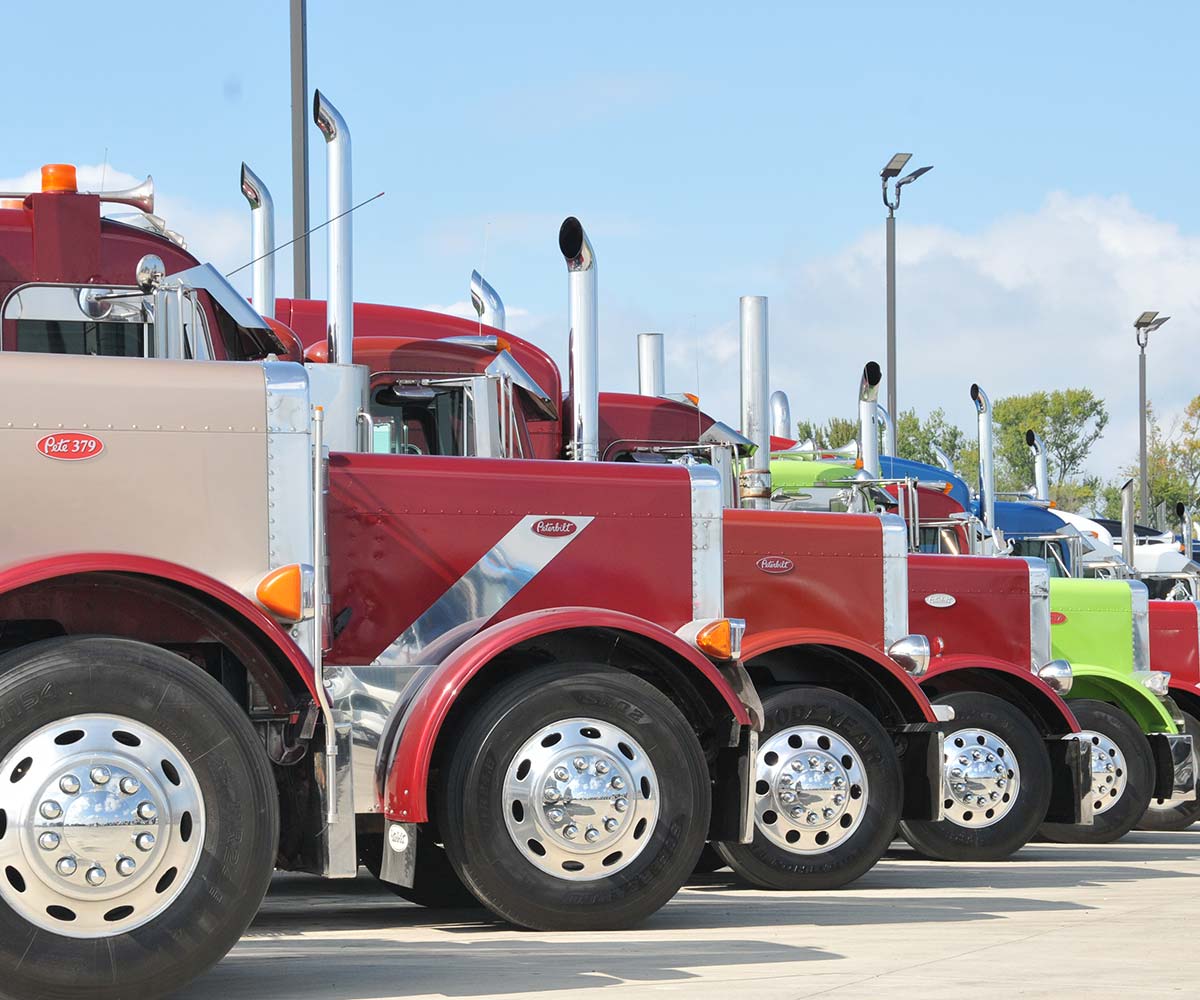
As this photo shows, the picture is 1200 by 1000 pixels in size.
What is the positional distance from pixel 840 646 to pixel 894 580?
2.51 ft

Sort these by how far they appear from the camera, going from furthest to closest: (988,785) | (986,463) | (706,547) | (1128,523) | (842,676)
Answer: (1128,523) < (986,463) < (988,785) < (842,676) < (706,547)

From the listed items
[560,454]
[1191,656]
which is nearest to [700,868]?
[560,454]

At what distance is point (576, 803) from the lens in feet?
21.9

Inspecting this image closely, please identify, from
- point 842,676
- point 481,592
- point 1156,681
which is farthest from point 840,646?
point 1156,681

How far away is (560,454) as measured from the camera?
383 inches

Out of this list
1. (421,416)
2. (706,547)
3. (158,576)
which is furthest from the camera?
(421,416)

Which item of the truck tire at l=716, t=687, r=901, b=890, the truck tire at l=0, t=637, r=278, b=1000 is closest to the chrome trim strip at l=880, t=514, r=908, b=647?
the truck tire at l=716, t=687, r=901, b=890

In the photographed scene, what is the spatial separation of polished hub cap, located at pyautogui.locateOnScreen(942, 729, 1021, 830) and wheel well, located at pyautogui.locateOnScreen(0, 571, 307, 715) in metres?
5.64

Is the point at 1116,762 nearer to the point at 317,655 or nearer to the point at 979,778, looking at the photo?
the point at 979,778

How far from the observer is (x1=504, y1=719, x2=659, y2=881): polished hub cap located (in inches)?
261

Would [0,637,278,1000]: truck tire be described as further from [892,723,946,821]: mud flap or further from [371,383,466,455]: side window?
[892,723,946,821]: mud flap

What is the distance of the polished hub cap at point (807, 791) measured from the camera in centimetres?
845

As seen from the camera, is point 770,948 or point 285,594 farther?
point 770,948

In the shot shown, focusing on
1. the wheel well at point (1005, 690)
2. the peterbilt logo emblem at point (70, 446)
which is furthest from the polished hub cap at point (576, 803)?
the wheel well at point (1005, 690)
